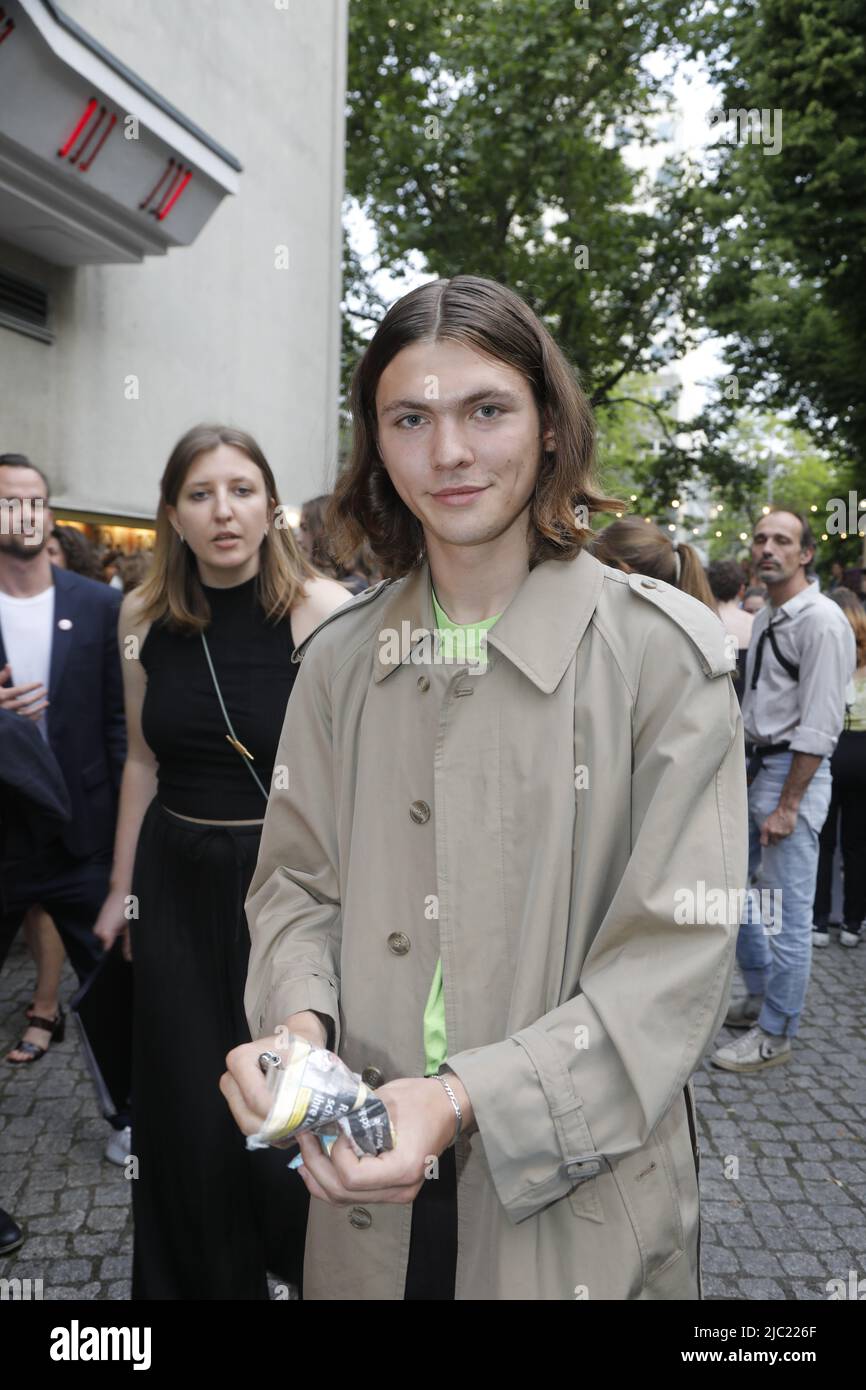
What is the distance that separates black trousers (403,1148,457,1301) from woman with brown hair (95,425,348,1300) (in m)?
0.90

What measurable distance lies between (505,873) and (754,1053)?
3961 millimetres

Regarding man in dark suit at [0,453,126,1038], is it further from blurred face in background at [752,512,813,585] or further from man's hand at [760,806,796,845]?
blurred face in background at [752,512,813,585]

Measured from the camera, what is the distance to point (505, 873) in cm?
149

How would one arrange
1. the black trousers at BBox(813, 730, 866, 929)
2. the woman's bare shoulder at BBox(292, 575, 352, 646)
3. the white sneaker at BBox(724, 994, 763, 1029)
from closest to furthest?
the woman's bare shoulder at BBox(292, 575, 352, 646), the white sneaker at BBox(724, 994, 763, 1029), the black trousers at BBox(813, 730, 866, 929)

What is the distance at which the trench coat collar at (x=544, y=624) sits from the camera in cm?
148

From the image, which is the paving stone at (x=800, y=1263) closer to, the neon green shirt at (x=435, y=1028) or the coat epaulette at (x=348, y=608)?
the neon green shirt at (x=435, y=1028)

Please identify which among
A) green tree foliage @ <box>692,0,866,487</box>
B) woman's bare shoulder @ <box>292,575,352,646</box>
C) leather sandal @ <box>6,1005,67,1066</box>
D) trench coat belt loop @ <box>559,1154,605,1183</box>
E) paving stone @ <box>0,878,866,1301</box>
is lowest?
paving stone @ <box>0,878,866,1301</box>

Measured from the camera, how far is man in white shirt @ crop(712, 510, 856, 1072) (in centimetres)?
477

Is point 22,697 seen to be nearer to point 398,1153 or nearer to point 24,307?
point 398,1153

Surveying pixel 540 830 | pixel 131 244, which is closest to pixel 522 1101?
pixel 540 830

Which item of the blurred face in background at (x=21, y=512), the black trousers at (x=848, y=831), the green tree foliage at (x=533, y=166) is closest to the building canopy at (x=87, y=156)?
the blurred face in background at (x=21, y=512)

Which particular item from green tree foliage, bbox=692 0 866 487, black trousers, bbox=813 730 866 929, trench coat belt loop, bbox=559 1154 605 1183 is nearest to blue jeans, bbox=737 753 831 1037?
Result: black trousers, bbox=813 730 866 929

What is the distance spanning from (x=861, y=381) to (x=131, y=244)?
1149cm
